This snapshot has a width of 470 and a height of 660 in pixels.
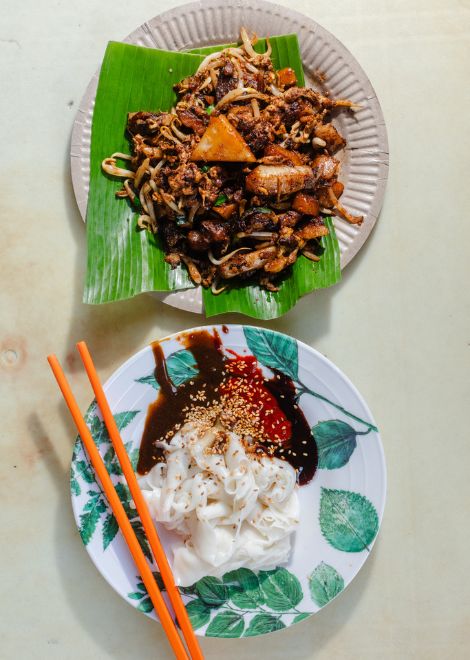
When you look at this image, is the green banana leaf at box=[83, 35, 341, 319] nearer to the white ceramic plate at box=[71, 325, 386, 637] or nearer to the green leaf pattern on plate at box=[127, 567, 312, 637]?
the white ceramic plate at box=[71, 325, 386, 637]

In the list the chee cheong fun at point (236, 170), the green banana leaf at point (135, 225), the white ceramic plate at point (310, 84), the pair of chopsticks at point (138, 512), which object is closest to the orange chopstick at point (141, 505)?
the pair of chopsticks at point (138, 512)

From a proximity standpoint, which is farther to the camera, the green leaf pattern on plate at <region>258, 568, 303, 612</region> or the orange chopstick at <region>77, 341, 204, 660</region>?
the green leaf pattern on plate at <region>258, 568, 303, 612</region>

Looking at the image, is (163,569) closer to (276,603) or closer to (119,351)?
(276,603)

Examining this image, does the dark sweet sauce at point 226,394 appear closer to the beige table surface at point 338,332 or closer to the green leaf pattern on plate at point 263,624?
the beige table surface at point 338,332

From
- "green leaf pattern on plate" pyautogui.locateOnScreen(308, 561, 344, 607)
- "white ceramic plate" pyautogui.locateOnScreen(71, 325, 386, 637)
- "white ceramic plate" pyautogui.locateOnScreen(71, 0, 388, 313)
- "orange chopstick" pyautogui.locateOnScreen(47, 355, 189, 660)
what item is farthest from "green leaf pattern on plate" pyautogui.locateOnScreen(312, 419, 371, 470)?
"orange chopstick" pyautogui.locateOnScreen(47, 355, 189, 660)

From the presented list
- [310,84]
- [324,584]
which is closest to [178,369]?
[324,584]
